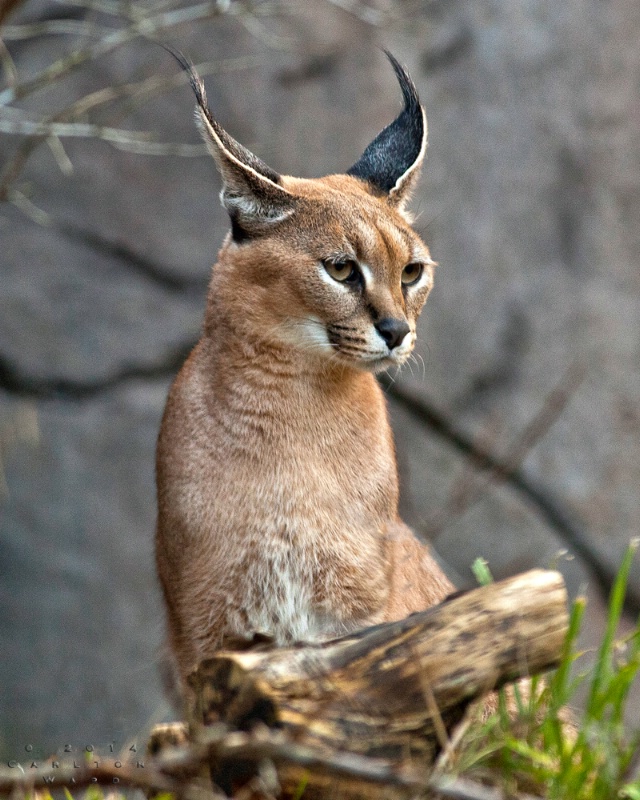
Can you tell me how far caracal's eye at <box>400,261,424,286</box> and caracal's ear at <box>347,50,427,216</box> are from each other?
308mm

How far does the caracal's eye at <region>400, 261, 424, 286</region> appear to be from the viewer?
3391mm

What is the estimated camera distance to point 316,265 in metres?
3.19

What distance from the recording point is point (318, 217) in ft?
10.8

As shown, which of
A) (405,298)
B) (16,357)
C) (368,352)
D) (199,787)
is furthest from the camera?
(16,357)

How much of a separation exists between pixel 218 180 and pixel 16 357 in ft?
5.19

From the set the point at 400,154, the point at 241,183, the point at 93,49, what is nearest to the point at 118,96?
the point at 93,49

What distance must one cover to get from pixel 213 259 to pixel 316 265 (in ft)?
10.7

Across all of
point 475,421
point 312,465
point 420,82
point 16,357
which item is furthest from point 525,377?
point 312,465

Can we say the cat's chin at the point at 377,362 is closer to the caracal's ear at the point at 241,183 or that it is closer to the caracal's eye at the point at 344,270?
the caracal's eye at the point at 344,270

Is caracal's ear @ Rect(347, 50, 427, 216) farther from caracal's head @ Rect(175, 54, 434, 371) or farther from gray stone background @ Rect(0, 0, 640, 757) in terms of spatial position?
gray stone background @ Rect(0, 0, 640, 757)

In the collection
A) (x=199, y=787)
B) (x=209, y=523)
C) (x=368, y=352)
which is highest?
(x=368, y=352)

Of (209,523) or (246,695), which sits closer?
(246,695)

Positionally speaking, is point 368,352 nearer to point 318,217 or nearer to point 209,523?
point 318,217

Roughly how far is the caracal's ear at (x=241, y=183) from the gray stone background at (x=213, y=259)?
2933 millimetres
